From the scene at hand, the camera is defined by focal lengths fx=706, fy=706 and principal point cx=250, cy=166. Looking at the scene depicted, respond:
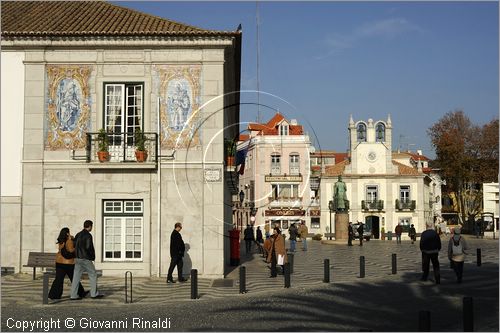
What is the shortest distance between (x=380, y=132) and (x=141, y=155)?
49.3 m

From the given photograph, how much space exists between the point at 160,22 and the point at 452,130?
152ft

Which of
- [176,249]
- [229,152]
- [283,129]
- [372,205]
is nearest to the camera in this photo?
[176,249]

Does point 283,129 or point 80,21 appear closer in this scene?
point 80,21

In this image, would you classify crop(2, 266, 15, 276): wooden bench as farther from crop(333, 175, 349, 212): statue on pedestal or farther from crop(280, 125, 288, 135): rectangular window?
crop(280, 125, 288, 135): rectangular window

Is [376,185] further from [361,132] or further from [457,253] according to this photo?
[457,253]

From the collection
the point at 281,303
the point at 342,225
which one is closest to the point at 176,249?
the point at 281,303

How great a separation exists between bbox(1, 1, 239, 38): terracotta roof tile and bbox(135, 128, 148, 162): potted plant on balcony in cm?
282

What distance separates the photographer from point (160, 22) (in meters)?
20.9

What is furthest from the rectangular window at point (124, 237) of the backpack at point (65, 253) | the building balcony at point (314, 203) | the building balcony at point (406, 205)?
the building balcony at point (314, 203)

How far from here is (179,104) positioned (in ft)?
65.1

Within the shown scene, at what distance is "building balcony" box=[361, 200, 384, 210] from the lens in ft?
211

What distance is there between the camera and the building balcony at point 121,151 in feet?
63.7

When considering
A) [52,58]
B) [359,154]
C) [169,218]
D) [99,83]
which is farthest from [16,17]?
[359,154]

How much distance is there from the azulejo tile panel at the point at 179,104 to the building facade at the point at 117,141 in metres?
0.03
